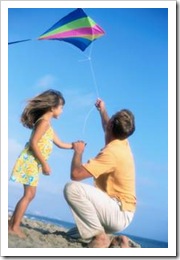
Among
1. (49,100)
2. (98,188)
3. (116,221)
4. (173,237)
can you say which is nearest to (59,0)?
(49,100)

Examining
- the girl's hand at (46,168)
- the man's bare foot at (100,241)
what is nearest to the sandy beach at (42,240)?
the man's bare foot at (100,241)

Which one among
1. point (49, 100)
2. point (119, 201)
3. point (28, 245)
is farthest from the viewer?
point (49, 100)

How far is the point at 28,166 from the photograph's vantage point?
3172mm

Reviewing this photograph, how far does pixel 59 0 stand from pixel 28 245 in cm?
189

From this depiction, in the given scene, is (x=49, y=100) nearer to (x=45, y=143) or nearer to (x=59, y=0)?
(x=45, y=143)

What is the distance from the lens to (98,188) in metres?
3.15

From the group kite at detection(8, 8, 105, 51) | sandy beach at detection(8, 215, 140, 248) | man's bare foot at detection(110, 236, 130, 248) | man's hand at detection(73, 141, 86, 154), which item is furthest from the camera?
kite at detection(8, 8, 105, 51)

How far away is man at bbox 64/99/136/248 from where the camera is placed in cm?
302

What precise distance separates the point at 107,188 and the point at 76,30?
138 centimetres

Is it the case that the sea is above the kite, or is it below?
below

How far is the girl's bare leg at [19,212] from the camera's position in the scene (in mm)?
3068

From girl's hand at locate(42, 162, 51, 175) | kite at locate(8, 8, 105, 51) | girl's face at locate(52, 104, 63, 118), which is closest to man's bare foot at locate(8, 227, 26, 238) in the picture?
girl's hand at locate(42, 162, 51, 175)

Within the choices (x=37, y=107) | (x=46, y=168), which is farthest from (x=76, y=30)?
(x=46, y=168)

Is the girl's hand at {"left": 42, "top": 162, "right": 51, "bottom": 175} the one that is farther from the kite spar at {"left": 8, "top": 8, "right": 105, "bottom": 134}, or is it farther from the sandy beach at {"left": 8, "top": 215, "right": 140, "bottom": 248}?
the kite spar at {"left": 8, "top": 8, "right": 105, "bottom": 134}
